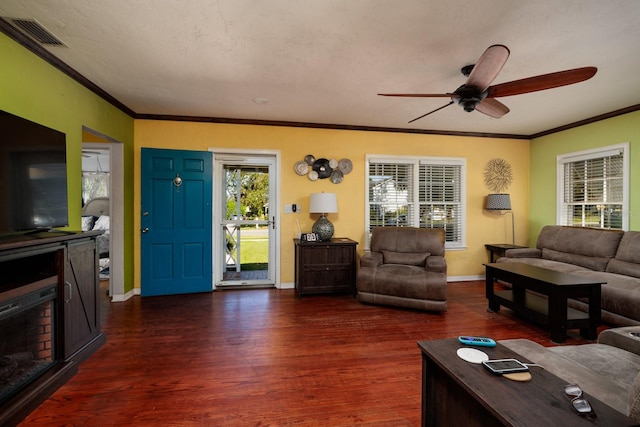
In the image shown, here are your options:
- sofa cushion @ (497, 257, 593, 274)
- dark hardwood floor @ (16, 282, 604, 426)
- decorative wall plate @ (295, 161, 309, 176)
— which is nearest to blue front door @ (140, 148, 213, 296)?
dark hardwood floor @ (16, 282, 604, 426)

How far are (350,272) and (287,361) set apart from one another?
6.43 ft

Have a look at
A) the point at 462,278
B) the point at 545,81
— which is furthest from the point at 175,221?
the point at 462,278

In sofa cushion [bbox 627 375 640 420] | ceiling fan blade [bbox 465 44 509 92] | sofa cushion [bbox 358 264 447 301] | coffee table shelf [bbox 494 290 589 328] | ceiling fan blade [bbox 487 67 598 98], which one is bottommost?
coffee table shelf [bbox 494 290 589 328]

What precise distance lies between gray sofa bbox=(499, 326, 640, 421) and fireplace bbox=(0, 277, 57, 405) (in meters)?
2.75

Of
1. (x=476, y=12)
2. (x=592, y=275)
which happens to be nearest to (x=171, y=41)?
(x=476, y=12)

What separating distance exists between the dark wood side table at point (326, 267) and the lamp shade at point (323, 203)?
459 mm

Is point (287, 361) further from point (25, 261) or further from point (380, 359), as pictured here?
point (25, 261)

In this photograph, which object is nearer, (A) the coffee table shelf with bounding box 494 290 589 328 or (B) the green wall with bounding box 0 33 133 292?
(B) the green wall with bounding box 0 33 133 292

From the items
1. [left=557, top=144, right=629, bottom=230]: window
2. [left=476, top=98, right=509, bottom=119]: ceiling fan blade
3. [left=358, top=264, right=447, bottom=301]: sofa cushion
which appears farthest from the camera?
[left=557, top=144, right=629, bottom=230]: window

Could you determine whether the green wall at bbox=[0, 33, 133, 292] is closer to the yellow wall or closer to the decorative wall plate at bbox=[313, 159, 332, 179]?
the yellow wall

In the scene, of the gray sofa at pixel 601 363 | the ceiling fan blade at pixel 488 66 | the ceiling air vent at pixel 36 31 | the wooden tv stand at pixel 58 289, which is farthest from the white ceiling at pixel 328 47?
the gray sofa at pixel 601 363

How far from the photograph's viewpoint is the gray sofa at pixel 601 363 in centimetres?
124

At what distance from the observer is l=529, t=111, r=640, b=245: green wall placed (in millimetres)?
3779

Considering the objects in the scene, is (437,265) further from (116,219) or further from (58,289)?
(116,219)
